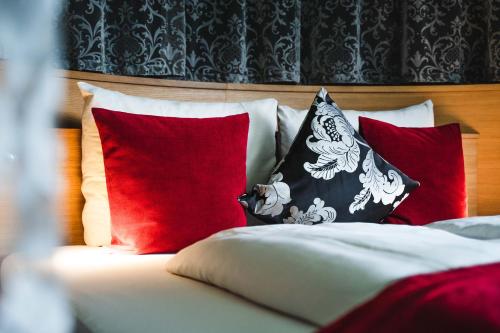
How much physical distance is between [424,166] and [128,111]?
102cm

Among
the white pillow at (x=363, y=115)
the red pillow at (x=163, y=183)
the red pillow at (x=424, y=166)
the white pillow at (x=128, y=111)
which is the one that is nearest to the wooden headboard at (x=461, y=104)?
the white pillow at (x=363, y=115)

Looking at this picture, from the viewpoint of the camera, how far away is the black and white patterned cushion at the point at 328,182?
1805 mm

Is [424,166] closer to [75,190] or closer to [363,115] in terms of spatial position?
[363,115]

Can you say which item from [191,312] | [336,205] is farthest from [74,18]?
[191,312]

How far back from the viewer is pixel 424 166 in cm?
212

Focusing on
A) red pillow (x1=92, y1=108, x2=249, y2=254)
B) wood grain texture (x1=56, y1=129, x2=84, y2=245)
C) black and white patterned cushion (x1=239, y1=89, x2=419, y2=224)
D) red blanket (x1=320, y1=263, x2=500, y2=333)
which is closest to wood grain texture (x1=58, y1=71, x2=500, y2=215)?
black and white patterned cushion (x1=239, y1=89, x2=419, y2=224)

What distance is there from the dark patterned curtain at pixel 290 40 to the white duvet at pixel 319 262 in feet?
4.05

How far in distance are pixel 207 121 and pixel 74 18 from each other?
0.68m

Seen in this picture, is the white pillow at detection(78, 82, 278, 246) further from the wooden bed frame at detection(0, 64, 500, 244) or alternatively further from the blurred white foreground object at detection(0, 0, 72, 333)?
Answer: the blurred white foreground object at detection(0, 0, 72, 333)

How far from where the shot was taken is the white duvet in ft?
2.54

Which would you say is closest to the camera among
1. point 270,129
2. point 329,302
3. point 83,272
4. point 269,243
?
point 329,302

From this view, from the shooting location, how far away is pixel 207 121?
1.82 m

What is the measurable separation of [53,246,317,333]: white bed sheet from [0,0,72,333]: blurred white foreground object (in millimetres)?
426

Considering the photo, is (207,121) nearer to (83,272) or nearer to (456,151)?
(83,272)
